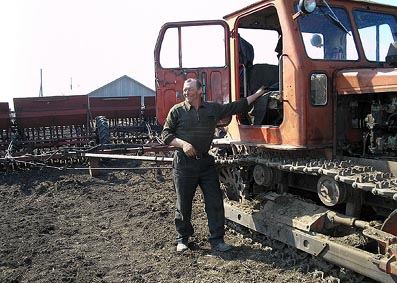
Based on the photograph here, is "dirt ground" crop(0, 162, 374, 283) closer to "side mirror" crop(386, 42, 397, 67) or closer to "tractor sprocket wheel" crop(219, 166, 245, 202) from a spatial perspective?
"tractor sprocket wheel" crop(219, 166, 245, 202)

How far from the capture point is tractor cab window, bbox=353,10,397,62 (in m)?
4.89

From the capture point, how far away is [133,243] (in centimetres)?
548

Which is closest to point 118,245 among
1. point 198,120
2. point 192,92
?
point 198,120

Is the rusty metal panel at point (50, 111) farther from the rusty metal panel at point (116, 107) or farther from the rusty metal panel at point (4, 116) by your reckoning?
the rusty metal panel at point (116, 107)

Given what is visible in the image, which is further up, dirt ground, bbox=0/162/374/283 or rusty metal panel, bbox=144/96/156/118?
rusty metal panel, bbox=144/96/156/118

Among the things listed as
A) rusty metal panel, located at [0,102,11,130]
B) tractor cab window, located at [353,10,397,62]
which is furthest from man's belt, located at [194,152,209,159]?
rusty metal panel, located at [0,102,11,130]

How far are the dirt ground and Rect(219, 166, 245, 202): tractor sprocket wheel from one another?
509mm

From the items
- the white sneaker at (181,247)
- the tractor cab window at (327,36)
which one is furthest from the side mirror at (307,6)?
the white sneaker at (181,247)

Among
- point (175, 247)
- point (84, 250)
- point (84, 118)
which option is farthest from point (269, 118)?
point (84, 118)

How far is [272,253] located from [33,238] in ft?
10.2

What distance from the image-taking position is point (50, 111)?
12.2 metres

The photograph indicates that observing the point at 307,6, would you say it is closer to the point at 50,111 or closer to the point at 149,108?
the point at 50,111

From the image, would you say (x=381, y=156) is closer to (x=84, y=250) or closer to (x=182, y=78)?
(x=182, y=78)

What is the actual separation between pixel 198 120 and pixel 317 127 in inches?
52.7
